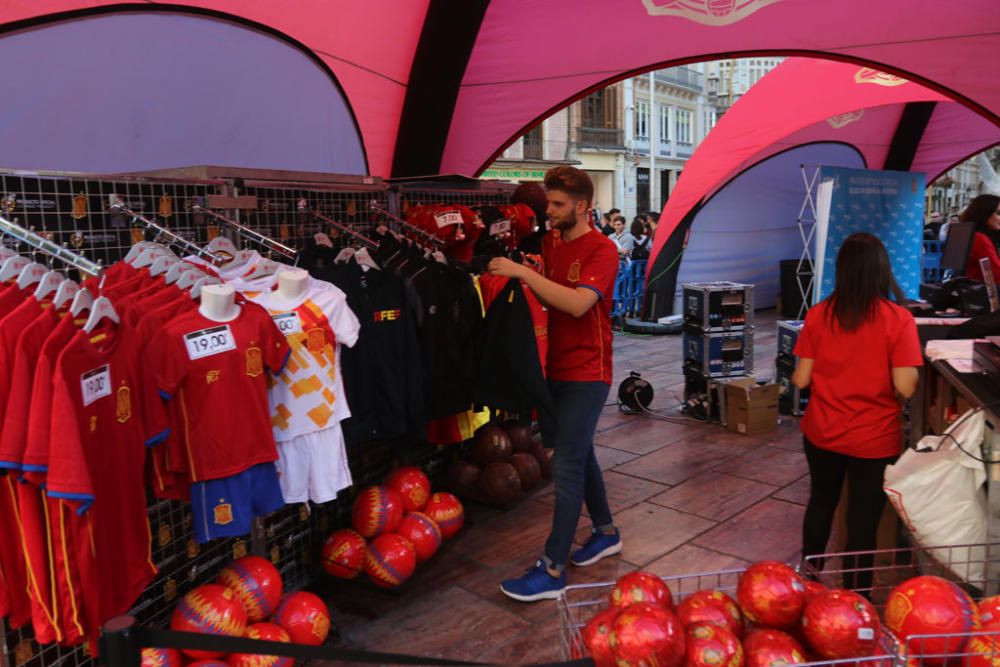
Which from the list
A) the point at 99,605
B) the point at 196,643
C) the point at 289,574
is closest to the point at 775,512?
the point at 289,574

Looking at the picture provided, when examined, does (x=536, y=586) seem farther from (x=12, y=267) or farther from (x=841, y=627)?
(x=12, y=267)

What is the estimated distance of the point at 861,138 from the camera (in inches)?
500

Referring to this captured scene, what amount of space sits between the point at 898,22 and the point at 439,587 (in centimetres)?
563

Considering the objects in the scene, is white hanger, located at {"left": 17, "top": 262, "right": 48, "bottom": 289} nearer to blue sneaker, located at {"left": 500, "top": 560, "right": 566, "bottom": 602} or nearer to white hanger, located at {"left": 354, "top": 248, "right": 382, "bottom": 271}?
white hanger, located at {"left": 354, "top": 248, "right": 382, "bottom": 271}

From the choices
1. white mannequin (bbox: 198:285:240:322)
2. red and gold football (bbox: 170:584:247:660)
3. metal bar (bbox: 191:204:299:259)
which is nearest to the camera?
white mannequin (bbox: 198:285:240:322)

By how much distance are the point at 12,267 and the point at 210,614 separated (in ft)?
4.67

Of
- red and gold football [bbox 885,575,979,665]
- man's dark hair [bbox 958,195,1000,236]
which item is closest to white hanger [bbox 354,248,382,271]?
red and gold football [bbox 885,575,979,665]

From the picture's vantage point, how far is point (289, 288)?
3.09 meters

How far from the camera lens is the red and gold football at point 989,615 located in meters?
1.51

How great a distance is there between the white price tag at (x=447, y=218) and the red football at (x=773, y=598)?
310 centimetres

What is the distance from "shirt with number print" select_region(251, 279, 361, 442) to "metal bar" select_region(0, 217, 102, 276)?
0.77m

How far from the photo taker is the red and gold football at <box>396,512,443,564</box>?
3.91m

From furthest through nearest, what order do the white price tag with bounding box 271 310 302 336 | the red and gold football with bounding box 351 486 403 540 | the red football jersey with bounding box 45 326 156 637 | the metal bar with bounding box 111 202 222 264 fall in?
1. the red and gold football with bounding box 351 486 403 540
2. the white price tag with bounding box 271 310 302 336
3. the metal bar with bounding box 111 202 222 264
4. the red football jersey with bounding box 45 326 156 637

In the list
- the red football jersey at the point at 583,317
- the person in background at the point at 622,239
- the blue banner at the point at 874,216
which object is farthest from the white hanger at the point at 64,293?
the person in background at the point at 622,239
